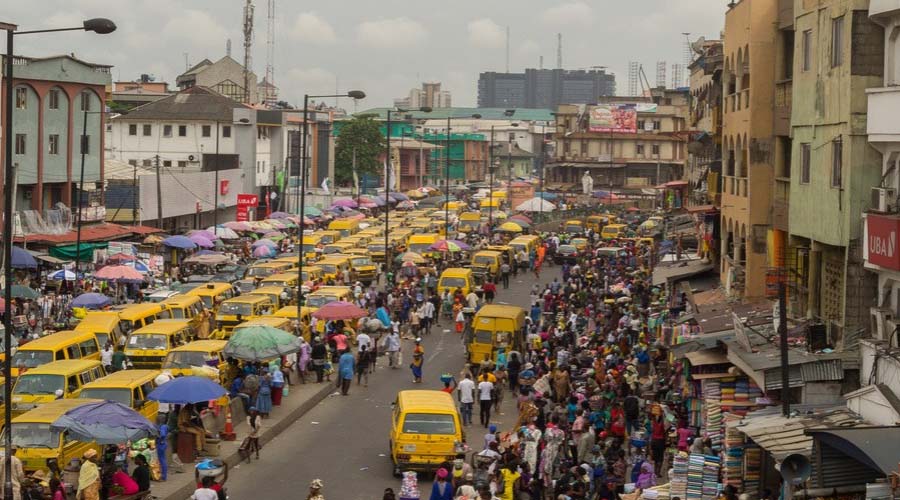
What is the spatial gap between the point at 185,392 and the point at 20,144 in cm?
3348

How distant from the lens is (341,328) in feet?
136

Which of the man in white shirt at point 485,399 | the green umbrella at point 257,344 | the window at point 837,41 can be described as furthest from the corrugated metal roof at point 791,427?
the green umbrella at point 257,344

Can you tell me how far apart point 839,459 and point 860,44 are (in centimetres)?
767

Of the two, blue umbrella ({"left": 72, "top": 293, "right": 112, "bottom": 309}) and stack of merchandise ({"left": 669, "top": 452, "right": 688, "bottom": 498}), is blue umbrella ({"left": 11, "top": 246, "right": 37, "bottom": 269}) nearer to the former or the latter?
blue umbrella ({"left": 72, "top": 293, "right": 112, "bottom": 309})

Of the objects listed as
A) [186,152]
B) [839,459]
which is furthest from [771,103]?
[186,152]

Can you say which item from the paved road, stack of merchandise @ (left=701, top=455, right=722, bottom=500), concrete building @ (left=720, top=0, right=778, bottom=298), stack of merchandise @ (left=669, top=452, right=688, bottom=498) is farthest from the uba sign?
concrete building @ (left=720, top=0, right=778, bottom=298)

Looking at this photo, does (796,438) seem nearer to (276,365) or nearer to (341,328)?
(276,365)

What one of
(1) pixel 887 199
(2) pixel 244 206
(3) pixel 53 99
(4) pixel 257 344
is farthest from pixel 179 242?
(1) pixel 887 199

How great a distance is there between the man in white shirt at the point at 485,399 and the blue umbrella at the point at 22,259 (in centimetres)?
2047

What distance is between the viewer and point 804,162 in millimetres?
25609

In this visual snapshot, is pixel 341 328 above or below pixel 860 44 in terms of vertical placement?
below

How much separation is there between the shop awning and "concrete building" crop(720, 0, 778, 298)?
52.5ft

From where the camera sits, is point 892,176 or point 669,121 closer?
point 892,176

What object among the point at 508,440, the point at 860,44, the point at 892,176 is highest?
the point at 860,44
